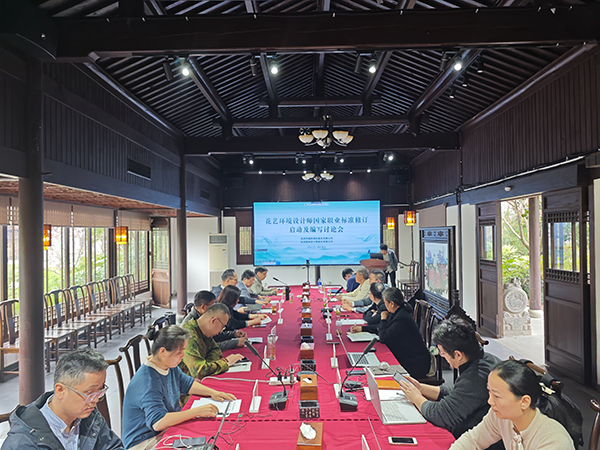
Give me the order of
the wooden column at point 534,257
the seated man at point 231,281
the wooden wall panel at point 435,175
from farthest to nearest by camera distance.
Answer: the wooden column at point 534,257 → the wooden wall panel at point 435,175 → the seated man at point 231,281

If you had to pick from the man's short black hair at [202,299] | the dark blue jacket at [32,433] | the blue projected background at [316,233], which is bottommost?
the dark blue jacket at [32,433]

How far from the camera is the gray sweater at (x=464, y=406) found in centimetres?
212

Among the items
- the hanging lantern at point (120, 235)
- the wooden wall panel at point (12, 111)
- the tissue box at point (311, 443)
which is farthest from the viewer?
the hanging lantern at point (120, 235)

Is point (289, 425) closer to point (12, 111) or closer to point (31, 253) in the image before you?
point (31, 253)

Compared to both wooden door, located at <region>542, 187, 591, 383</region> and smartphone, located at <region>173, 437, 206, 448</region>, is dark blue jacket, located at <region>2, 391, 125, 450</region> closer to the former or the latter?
smartphone, located at <region>173, 437, 206, 448</region>

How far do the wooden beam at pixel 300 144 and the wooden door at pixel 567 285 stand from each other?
2.75 m

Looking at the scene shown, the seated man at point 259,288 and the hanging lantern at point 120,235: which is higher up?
the hanging lantern at point 120,235

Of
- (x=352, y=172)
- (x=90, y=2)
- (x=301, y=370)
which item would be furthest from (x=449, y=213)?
(x=90, y=2)

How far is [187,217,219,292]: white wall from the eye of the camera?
12.0 metres

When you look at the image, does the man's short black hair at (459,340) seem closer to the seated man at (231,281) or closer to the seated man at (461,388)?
the seated man at (461,388)

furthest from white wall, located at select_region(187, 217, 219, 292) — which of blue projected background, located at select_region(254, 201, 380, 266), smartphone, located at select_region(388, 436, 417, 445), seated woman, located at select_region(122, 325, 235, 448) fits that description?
smartphone, located at select_region(388, 436, 417, 445)

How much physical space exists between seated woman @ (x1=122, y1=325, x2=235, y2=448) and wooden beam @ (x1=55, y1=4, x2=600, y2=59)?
2.54m

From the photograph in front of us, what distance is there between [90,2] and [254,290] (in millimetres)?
4987

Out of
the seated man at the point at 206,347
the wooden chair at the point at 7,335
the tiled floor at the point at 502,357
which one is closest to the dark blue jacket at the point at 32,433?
the seated man at the point at 206,347
